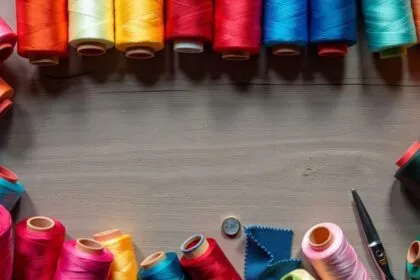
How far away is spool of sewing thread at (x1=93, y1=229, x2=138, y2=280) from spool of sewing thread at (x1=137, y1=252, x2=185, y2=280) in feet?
0.10

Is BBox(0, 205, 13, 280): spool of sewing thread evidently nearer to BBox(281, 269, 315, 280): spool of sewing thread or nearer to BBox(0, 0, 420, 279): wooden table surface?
BBox(0, 0, 420, 279): wooden table surface

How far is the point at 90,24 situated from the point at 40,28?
0.08 metres

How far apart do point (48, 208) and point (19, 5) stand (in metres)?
0.34

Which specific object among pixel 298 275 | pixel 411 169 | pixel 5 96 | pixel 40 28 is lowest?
pixel 298 275

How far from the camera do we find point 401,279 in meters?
1.17

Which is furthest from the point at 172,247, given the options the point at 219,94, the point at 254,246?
the point at 219,94

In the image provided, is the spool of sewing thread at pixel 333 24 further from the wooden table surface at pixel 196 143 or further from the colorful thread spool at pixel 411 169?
the colorful thread spool at pixel 411 169

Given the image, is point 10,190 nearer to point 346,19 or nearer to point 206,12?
point 206,12

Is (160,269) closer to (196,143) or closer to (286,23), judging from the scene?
(196,143)

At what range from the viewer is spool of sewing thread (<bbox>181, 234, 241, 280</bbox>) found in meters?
1.08

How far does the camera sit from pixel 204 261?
108 centimetres

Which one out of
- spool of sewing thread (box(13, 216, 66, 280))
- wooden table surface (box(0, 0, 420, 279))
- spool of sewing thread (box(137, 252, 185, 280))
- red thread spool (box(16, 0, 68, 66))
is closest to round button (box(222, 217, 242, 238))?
wooden table surface (box(0, 0, 420, 279))

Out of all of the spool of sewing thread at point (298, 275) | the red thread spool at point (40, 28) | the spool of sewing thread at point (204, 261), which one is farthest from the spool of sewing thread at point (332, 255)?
the red thread spool at point (40, 28)

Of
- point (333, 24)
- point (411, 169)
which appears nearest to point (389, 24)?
point (333, 24)
